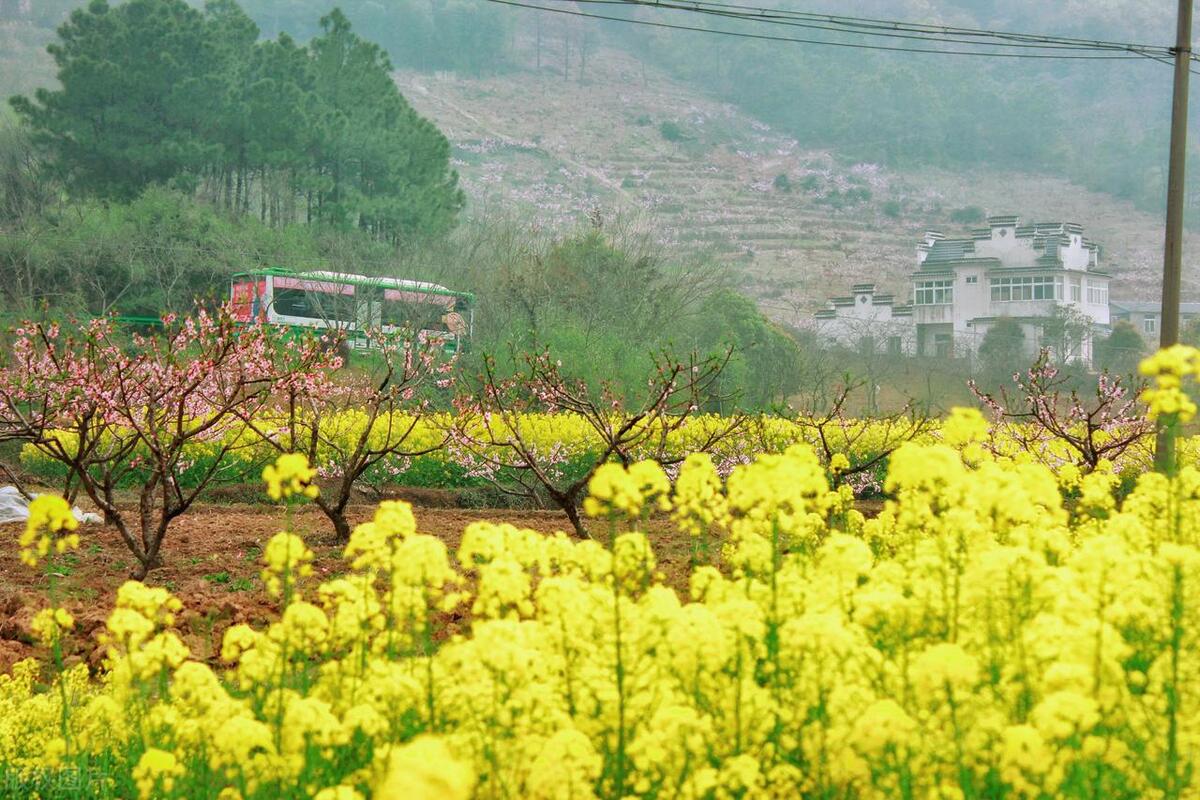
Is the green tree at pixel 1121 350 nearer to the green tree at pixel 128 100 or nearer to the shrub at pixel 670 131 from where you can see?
the green tree at pixel 128 100

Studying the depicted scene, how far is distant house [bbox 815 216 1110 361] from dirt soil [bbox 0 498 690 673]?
172 ft

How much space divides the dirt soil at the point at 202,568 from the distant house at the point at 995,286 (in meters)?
52.3

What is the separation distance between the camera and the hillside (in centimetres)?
8669

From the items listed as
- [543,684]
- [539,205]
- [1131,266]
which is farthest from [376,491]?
[1131,266]

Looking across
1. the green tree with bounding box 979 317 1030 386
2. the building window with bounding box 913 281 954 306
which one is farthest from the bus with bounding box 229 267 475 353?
the building window with bounding box 913 281 954 306

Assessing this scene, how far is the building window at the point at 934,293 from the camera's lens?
6712cm

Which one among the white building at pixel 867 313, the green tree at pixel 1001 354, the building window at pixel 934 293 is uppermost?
the building window at pixel 934 293

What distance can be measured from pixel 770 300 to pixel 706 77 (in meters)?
57.7

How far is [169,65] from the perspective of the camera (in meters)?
37.3

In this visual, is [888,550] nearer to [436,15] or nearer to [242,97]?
[242,97]

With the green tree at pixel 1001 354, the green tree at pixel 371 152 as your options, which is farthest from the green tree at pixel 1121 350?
the green tree at pixel 371 152

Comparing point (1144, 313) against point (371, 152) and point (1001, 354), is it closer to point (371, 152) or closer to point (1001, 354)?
point (1001, 354)

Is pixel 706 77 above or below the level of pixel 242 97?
above

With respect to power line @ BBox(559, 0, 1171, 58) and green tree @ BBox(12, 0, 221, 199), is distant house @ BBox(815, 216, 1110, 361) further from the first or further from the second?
power line @ BBox(559, 0, 1171, 58)
